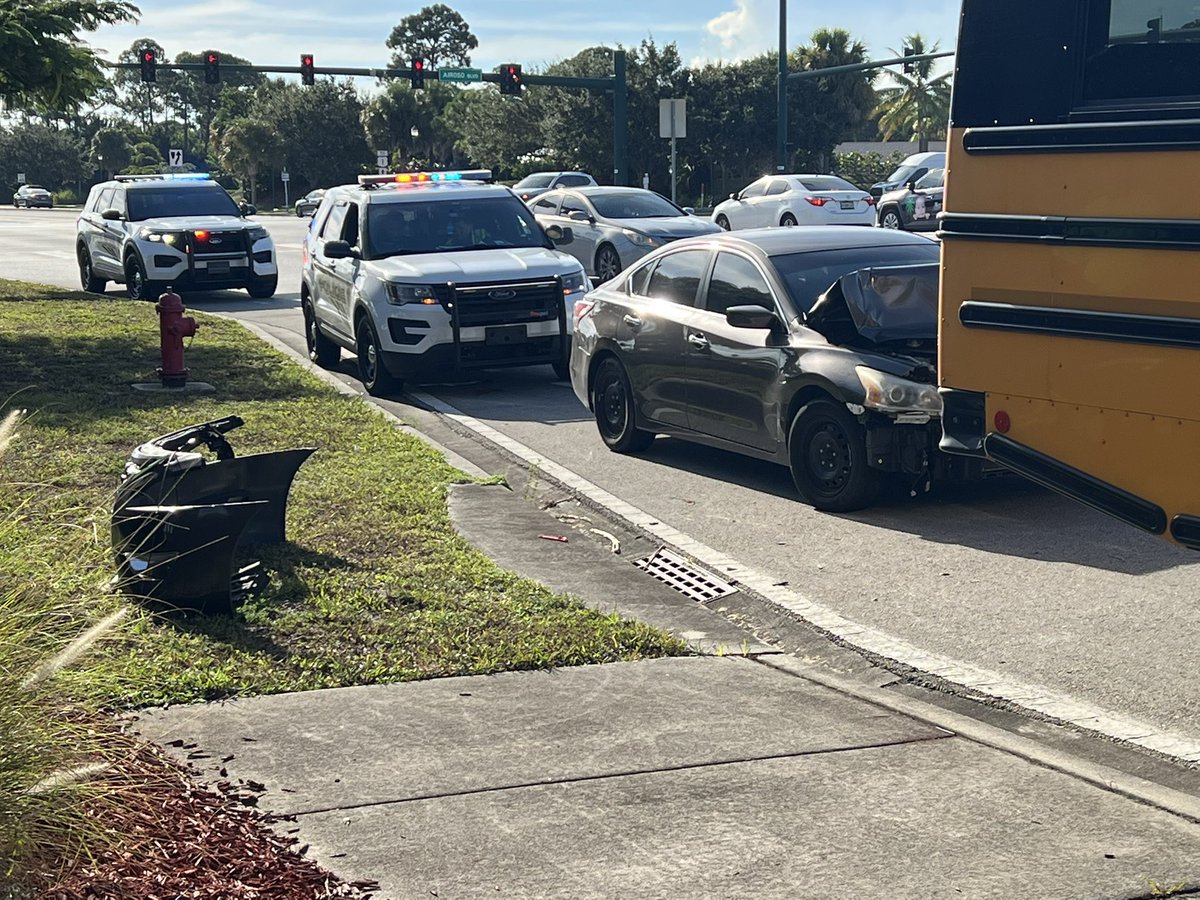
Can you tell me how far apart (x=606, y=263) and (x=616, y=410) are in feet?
42.9

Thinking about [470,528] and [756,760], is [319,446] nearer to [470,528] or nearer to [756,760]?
[470,528]

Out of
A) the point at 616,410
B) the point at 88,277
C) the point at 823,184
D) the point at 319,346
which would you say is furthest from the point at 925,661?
the point at 823,184

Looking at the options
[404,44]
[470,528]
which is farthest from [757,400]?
[404,44]

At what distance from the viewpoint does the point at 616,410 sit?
11594mm

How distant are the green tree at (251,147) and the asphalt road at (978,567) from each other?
84361mm

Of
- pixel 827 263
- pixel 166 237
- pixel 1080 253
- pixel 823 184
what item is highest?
pixel 823 184

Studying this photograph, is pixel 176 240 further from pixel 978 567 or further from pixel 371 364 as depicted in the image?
pixel 978 567

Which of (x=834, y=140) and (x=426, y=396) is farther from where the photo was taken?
(x=834, y=140)

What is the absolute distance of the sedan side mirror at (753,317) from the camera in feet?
32.0

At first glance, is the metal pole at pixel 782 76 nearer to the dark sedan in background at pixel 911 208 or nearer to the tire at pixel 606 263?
the dark sedan in background at pixel 911 208

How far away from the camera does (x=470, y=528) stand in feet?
29.4

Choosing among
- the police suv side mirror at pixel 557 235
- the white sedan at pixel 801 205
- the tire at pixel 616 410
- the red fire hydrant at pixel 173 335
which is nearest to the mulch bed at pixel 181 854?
the tire at pixel 616 410

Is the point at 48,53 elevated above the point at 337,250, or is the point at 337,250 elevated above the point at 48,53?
the point at 48,53

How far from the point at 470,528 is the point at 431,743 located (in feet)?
11.6
